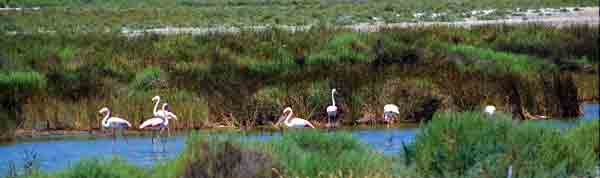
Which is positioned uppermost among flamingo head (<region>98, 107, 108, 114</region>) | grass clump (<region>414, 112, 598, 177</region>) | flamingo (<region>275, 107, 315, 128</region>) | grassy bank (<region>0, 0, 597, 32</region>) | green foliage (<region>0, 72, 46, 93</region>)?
grass clump (<region>414, 112, 598, 177</region>)

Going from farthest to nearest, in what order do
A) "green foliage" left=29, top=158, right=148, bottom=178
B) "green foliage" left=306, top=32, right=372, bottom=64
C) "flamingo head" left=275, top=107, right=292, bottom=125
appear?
"green foliage" left=306, top=32, right=372, bottom=64
"flamingo head" left=275, top=107, right=292, bottom=125
"green foliage" left=29, top=158, right=148, bottom=178

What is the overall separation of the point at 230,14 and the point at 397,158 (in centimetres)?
5339

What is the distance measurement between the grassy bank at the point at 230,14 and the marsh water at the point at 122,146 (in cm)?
2356

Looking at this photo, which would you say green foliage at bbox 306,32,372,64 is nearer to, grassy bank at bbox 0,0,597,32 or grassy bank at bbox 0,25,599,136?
grassy bank at bbox 0,25,599,136

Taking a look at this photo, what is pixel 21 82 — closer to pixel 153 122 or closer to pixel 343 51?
pixel 153 122

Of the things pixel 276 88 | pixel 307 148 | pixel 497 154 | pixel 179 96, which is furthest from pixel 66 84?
pixel 497 154

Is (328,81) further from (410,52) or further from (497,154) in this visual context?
(497,154)

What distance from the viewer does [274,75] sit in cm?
2461

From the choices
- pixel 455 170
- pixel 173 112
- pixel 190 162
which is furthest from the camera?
pixel 173 112

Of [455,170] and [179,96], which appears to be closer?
[455,170]

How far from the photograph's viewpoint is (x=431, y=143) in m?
12.4

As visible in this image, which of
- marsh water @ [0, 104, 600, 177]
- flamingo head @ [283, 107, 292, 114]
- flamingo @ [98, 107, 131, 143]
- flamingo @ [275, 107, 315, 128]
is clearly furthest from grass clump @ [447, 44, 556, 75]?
flamingo @ [98, 107, 131, 143]

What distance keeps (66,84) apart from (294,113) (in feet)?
14.6

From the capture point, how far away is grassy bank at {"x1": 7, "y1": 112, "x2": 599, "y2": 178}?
10898 millimetres
